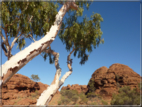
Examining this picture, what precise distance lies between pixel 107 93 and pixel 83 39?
66.3 feet

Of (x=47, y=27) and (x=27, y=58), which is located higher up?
(x=47, y=27)

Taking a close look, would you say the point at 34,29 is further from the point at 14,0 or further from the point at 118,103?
the point at 118,103

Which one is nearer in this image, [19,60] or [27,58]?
[19,60]

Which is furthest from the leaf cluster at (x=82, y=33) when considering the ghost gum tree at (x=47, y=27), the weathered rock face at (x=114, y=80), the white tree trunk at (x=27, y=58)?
the weathered rock face at (x=114, y=80)

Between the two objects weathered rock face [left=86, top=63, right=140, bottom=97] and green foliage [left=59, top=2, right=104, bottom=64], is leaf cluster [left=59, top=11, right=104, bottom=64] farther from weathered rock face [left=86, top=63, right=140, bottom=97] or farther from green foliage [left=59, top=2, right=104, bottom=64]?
weathered rock face [left=86, top=63, right=140, bottom=97]

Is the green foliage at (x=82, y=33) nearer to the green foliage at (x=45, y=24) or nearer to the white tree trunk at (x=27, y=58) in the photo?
the green foliage at (x=45, y=24)

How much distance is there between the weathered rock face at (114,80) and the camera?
25250 mm

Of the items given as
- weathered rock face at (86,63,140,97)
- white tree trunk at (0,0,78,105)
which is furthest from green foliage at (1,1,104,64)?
weathered rock face at (86,63,140,97)

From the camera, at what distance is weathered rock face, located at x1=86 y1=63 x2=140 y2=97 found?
25.2m

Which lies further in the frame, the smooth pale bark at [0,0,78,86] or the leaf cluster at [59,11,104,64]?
the leaf cluster at [59,11,104,64]

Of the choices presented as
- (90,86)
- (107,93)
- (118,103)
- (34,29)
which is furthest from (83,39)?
(90,86)

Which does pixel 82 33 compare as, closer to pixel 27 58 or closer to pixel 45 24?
pixel 45 24

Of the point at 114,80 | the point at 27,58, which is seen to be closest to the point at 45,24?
the point at 27,58

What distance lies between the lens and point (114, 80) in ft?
88.2
